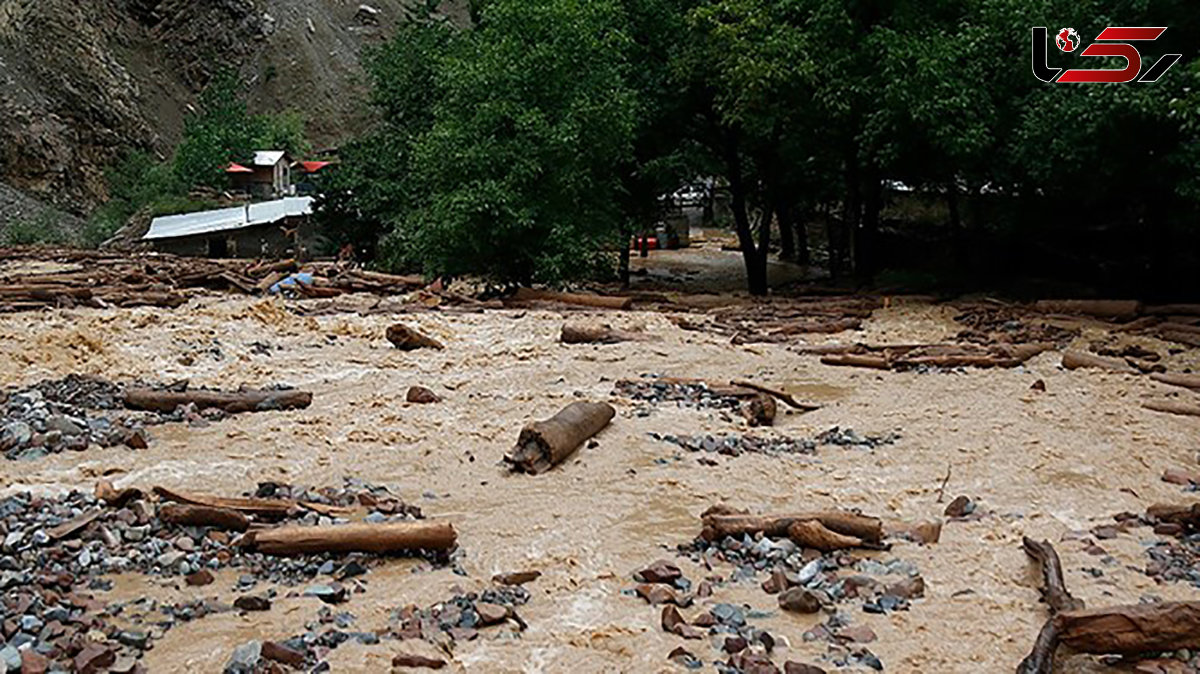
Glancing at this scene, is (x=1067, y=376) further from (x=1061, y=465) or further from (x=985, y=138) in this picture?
(x=985, y=138)

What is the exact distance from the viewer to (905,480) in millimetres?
8180

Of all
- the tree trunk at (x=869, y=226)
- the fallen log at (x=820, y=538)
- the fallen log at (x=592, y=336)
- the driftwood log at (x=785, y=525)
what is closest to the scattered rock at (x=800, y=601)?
the fallen log at (x=820, y=538)

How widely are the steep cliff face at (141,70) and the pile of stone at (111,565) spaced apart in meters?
44.2

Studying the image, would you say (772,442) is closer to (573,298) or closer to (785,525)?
(785,525)

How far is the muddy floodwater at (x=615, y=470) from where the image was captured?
5.25m

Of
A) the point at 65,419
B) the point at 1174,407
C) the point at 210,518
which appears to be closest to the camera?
the point at 210,518

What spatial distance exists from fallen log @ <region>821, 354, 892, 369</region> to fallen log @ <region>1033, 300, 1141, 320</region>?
19.1ft

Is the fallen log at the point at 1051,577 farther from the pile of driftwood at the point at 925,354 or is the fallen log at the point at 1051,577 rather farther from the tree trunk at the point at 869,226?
the tree trunk at the point at 869,226

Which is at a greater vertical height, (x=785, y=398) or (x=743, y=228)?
(x=743, y=228)

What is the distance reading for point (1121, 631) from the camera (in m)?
4.75

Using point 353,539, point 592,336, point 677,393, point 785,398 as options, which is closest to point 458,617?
point 353,539

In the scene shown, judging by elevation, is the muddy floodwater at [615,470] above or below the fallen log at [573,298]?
below

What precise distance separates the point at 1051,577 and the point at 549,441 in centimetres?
412

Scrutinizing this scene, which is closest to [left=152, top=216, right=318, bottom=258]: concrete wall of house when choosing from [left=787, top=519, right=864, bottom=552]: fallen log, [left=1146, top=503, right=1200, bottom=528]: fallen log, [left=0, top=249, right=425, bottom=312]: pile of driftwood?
[left=0, top=249, right=425, bottom=312]: pile of driftwood
